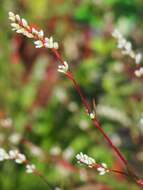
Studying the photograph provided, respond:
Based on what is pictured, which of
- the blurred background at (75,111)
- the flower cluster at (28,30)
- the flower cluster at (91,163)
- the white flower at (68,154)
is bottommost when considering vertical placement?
the flower cluster at (91,163)

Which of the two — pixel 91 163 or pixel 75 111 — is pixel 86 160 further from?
pixel 75 111

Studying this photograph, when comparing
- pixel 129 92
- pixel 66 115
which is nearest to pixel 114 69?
pixel 129 92

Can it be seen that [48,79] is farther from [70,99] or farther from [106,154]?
[106,154]

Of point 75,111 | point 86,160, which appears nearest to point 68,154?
point 75,111

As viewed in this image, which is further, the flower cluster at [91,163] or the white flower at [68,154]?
the white flower at [68,154]

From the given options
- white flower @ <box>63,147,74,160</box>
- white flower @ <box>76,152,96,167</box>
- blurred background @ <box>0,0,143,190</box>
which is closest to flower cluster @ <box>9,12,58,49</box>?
white flower @ <box>76,152,96,167</box>

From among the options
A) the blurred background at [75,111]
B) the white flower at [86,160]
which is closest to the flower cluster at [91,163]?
the white flower at [86,160]

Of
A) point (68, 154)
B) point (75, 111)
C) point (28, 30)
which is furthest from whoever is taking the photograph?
point (75, 111)

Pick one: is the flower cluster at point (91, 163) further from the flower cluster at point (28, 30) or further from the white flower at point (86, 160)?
the flower cluster at point (28, 30)

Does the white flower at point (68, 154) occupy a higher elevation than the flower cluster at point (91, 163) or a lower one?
higher
